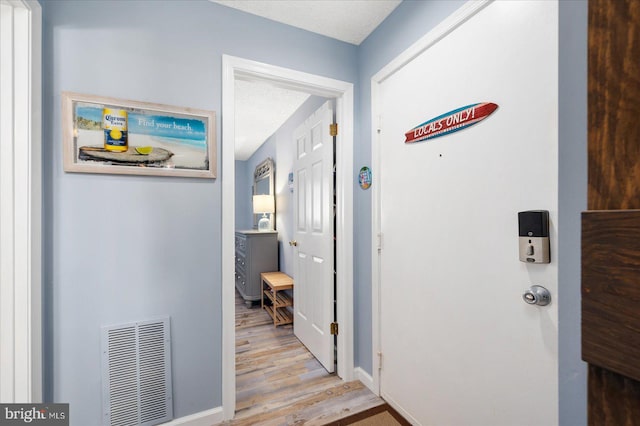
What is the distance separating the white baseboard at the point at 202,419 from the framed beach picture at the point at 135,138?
54.5 inches

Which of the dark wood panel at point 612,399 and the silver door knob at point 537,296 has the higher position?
the dark wood panel at point 612,399

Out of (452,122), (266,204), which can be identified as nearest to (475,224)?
(452,122)

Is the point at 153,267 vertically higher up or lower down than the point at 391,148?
lower down

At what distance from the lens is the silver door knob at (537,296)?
1011 mm

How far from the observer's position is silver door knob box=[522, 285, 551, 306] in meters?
1.01

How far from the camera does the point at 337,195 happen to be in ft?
7.04

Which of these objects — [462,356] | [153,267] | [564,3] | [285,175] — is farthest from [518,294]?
[285,175]

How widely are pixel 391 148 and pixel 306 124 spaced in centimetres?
111

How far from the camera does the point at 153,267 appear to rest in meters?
1.56

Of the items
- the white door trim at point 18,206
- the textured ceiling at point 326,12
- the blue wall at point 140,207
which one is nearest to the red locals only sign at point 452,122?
the blue wall at point 140,207

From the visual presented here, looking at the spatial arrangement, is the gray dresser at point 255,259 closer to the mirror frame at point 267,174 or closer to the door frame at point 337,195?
the mirror frame at point 267,174

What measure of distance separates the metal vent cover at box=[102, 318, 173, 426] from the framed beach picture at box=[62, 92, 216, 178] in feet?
2.80

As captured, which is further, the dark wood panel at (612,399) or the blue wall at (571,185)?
the blue wall at (571,185)

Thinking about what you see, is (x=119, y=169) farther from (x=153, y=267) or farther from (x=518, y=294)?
(x=518, y=294)
